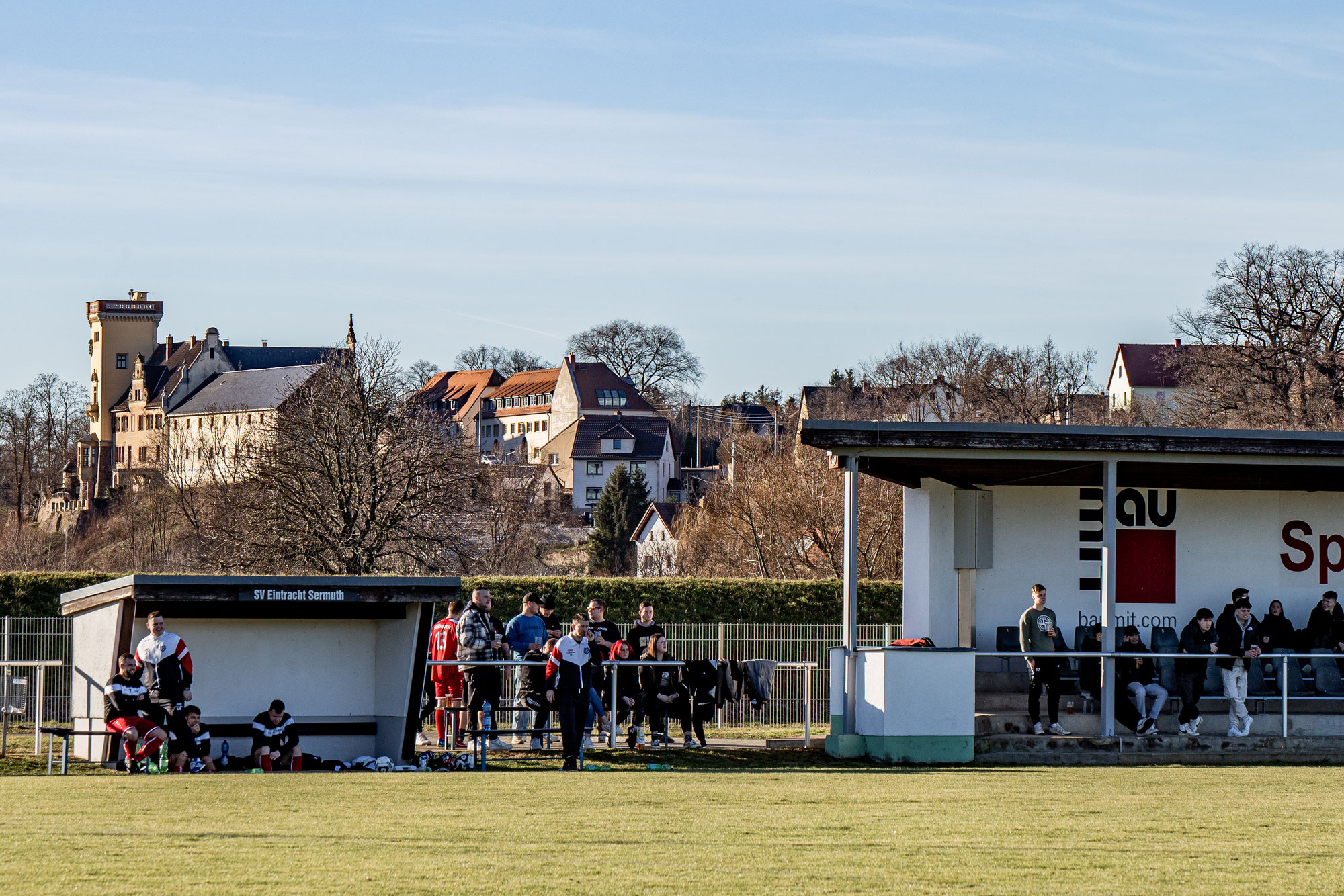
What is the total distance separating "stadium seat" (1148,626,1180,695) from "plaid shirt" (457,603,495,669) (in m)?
6.79

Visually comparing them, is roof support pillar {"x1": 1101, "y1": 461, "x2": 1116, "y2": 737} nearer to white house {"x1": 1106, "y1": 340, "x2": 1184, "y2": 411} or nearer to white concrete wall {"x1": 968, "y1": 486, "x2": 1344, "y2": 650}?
white concrete wall {"x1": 968, "y1": 486, "x2": 1344, "y2": 650}

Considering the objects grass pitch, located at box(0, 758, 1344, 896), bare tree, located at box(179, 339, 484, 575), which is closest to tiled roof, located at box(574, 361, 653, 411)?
bare tree, located at box(179, 339, 484, 575)

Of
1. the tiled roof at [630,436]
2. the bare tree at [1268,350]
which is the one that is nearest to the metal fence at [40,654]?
the bare tree at [1268,350]

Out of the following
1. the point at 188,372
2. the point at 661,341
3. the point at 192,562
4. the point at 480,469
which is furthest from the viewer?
the point at 188,372

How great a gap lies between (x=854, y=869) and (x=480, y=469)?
36.4 meters

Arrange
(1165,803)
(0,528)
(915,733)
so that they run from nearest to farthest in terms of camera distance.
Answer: (1165,803), (915,733), (0,528)

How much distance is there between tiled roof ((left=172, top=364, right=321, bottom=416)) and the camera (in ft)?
377

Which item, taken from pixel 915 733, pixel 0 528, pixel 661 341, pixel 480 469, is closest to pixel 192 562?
pixel 480 469

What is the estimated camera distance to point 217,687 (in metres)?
16.0

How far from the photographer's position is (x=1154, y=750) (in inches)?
632

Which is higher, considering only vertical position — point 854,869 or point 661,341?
point 661,341

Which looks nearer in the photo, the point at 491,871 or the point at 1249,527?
the point at 491,871

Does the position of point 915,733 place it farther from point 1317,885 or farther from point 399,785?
point 1317,885

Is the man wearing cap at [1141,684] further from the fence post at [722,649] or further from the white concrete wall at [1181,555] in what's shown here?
the fence post at [722,649]
